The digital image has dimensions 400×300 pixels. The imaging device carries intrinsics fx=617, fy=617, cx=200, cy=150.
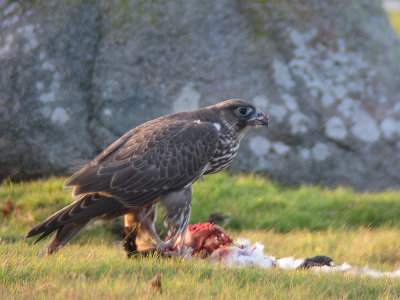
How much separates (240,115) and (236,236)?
166 cm

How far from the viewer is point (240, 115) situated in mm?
6023

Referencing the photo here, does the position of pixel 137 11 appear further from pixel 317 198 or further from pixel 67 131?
pixel 317 198

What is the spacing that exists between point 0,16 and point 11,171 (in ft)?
7.90

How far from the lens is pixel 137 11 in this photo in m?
9.12

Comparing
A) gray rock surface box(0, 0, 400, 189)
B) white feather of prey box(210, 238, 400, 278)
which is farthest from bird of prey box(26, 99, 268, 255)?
gray rock surface box(0, 0, 400, 189)

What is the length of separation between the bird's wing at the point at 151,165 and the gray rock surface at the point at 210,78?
3.14 m

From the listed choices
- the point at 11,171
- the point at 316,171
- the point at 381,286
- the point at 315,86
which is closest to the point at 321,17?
the point at 315,86

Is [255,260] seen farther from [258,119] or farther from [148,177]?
[258,119]

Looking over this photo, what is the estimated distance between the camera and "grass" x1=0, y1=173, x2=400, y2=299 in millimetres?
4309

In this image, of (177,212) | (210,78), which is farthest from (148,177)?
(210,78)

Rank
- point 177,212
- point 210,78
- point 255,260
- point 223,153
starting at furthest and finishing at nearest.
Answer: point 210,78
point 223,153
point 255,260
point 177,212

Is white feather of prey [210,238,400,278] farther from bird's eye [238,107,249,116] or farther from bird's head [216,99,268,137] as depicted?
bird's eye [238,107,249,116]

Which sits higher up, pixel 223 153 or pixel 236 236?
pixel 223 153

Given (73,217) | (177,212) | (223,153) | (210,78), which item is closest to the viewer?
(73,217)
